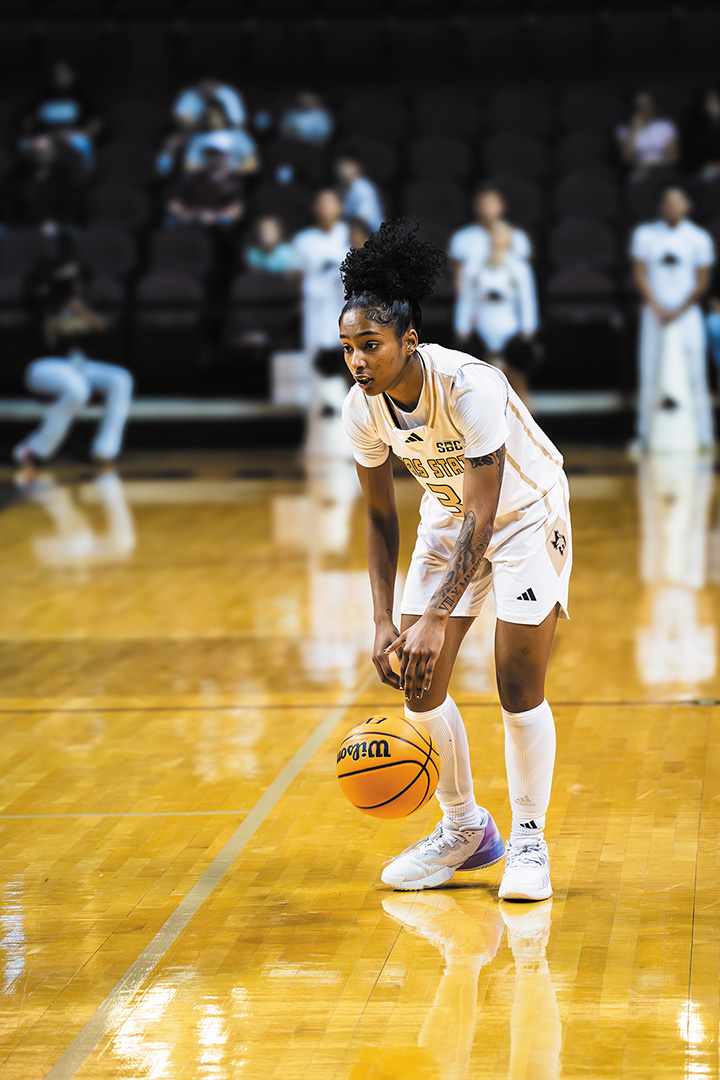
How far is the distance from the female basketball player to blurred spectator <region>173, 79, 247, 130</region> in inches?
424

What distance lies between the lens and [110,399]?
12727 millimetres

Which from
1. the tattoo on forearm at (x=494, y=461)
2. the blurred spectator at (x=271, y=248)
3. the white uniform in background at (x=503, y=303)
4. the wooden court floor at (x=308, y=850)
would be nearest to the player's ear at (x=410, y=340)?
the tattoo on forearm at (x=494, y=461)

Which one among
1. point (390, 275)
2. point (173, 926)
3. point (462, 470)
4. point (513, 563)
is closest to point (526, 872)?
point (513, 563)

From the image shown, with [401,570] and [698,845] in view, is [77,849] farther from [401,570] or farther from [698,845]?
[401,570]

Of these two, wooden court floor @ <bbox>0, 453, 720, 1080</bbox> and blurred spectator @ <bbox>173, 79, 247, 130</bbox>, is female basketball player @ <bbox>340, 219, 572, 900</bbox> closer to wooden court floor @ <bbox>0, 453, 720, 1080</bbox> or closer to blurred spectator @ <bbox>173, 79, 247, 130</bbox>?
wooden court floor @ <bbox>0, 453, 720, 1080</bbox>

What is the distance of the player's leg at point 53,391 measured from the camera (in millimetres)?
12492

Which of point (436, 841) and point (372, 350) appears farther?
point (436, 841)

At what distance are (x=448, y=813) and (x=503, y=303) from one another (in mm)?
8554

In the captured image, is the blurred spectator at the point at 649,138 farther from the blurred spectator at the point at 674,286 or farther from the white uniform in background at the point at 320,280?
the white uniform in background at the point at 320,280

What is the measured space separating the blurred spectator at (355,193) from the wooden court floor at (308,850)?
18.1 ft

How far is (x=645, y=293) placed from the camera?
483 inches

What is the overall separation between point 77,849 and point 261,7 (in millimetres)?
13364

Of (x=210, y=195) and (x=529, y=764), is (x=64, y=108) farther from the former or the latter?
(x=529, y=764)

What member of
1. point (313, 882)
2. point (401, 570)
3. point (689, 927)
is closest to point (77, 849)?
point (313, 882)
